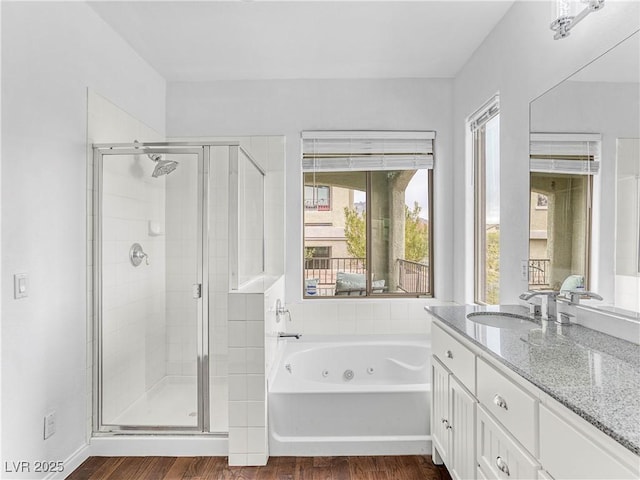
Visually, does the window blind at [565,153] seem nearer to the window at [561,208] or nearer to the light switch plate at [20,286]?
the window at [561,208]

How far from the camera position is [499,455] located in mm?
1406

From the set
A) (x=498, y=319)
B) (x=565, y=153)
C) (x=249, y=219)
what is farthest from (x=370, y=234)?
(x=565, y=153)

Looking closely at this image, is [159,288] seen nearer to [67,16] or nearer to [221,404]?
[221,404]

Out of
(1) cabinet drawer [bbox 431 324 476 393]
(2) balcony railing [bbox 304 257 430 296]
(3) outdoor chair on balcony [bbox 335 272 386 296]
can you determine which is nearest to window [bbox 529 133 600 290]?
(1) cabinet drawer [bbox 431 324 476 393]

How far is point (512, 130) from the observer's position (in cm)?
240

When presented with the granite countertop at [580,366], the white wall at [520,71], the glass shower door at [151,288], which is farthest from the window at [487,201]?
the glass shower door at [151,288]

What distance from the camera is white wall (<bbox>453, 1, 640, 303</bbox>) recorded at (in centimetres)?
174

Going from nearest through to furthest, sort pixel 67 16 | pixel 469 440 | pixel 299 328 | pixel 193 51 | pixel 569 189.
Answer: pixel 469 440
pixel 569 189
pixel 67 16
pixel 193 51
pixel 299 328

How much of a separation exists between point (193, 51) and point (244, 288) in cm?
178

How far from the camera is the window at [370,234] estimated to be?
3.58 meters

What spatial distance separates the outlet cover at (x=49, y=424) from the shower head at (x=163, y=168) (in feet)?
4.47

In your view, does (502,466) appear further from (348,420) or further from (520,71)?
(520,71)

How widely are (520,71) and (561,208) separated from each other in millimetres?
891

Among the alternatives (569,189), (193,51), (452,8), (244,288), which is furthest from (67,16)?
(569,189)
